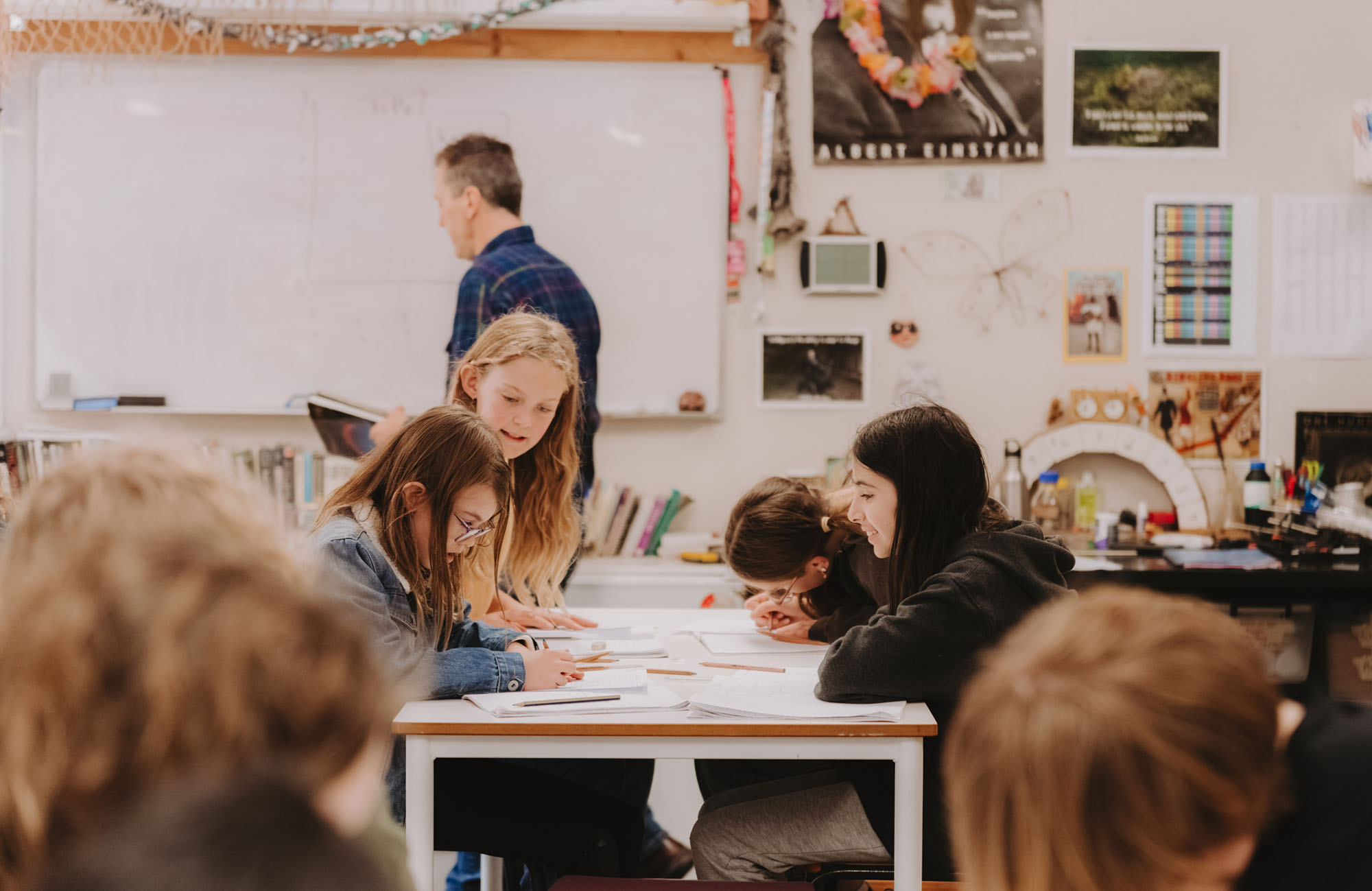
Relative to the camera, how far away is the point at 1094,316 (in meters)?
3.61

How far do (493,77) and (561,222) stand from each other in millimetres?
517

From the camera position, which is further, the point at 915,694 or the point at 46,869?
the point at 915,694

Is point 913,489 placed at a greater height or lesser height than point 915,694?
greater

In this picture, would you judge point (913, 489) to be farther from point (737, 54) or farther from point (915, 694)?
point (737, 54)

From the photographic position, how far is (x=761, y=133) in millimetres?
3578

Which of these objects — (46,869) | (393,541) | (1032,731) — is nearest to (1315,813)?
(1032,731)

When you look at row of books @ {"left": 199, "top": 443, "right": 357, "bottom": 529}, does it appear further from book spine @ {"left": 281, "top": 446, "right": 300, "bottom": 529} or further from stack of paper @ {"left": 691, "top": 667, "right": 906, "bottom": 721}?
stack of paper @ {"left": 691, "top": 667, "right": 906, "bottom": 721}

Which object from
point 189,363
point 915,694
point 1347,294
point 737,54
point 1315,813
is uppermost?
point 737,54

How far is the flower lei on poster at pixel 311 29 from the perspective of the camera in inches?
93.9

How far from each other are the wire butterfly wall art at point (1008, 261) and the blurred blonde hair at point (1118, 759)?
122 inches

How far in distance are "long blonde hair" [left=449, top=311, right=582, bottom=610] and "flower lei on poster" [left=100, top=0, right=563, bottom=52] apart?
84cm

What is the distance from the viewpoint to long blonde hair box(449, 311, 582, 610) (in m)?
2.20

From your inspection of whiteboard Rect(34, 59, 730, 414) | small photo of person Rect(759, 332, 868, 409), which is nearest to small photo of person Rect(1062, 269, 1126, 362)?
small photo of person Rect(759, 332, 868, 409)

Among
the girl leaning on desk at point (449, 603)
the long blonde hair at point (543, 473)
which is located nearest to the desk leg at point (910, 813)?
the girl leaning on desk at point (449, 603)
